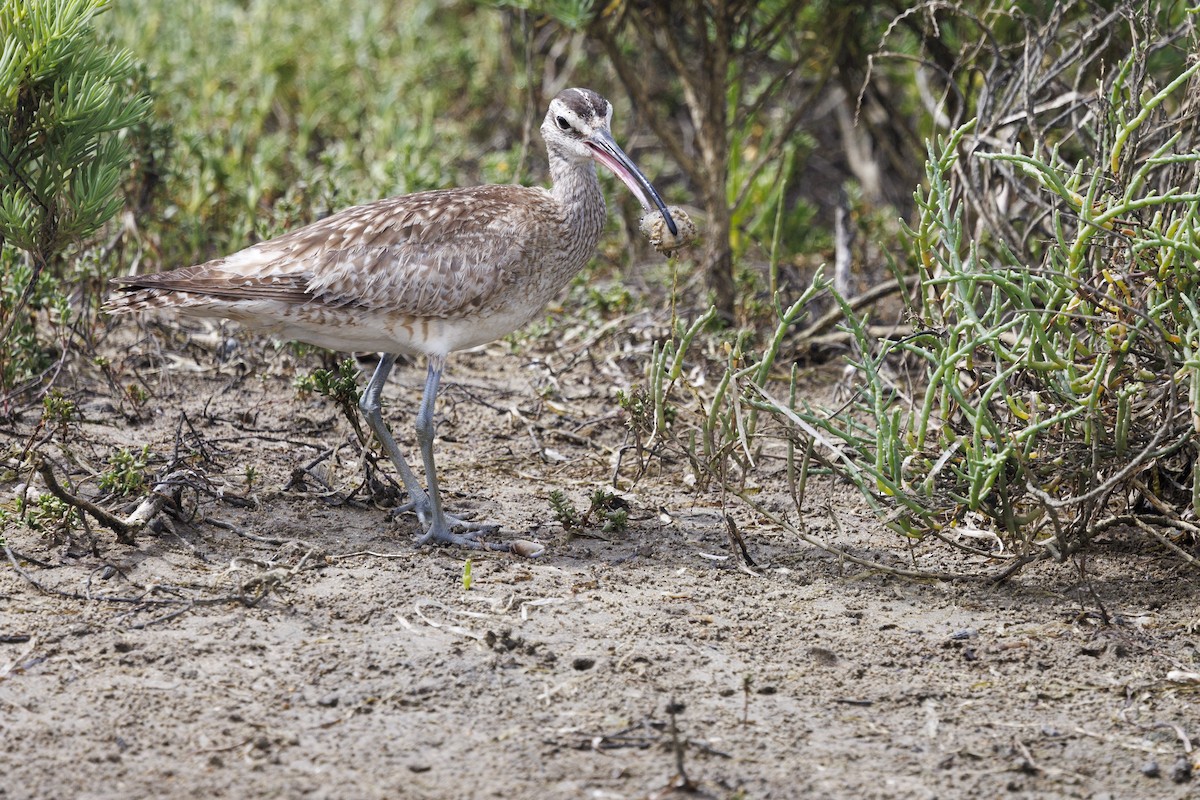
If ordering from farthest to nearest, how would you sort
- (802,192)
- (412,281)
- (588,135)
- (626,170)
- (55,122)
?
(802,192) → (588,135) → (626,170) → (412,281) → (55,122)

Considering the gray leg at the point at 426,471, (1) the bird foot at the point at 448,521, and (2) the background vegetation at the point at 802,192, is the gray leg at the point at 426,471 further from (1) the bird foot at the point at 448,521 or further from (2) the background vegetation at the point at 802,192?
(2) the background vegetation at the point at 802,192

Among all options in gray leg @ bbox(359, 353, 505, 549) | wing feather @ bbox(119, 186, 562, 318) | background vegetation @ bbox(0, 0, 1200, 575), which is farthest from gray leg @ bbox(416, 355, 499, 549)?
background vegetation @ bbox(0, 0, 1200, 575)

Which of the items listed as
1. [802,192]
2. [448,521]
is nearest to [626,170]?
[448,521]

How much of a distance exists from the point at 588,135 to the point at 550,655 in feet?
7.85

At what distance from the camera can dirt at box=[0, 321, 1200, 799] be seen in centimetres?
372

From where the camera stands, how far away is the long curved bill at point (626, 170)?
5.54 meters

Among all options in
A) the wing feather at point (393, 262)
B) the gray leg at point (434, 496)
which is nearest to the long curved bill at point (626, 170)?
the wing feather at point (393, 262)

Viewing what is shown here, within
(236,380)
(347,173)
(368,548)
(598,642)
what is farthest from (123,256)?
(598,642)

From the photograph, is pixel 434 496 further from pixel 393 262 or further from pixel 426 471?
pixel 393 262

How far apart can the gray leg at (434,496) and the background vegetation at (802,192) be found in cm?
78

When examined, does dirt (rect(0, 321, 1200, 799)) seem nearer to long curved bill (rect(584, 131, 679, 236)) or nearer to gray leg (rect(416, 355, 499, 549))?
gray leg (rect(416, 355, 499, 549))

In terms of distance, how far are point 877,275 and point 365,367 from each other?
299 centimetres

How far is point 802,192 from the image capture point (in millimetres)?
10148

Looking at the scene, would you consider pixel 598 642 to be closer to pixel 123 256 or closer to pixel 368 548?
pixel 368 548
